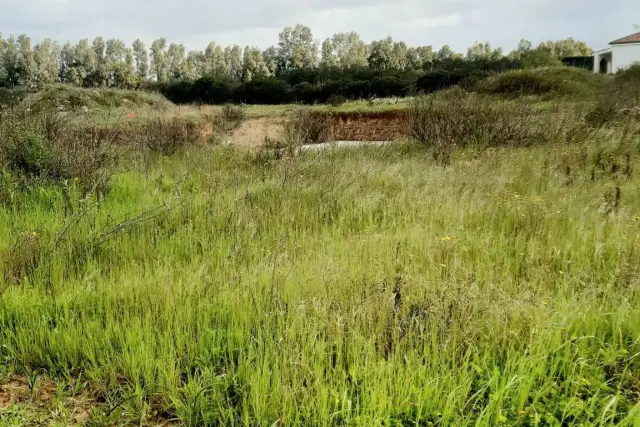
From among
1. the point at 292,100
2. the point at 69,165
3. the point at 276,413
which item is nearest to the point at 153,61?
the point at 292,100

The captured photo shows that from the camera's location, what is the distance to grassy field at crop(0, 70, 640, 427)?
2.14 meters

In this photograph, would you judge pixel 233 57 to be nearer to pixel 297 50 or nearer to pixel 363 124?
pixel 297 50

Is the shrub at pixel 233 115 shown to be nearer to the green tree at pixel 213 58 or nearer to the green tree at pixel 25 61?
the green tree at pixel 25 61

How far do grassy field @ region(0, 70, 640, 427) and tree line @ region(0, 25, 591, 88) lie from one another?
171ft

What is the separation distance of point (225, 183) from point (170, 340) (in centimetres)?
389

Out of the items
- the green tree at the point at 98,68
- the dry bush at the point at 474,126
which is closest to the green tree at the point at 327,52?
the green tree at the point at 98,68

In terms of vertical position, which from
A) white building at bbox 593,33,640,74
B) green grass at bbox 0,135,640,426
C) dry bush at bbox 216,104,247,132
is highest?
white building at bbox 593,33,640,74

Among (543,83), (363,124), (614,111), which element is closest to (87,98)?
(363,124)

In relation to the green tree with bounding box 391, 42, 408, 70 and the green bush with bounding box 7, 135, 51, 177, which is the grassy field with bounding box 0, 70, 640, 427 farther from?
the green tree with bounding box 391, 42, 408, 70

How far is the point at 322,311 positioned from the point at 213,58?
272 feet

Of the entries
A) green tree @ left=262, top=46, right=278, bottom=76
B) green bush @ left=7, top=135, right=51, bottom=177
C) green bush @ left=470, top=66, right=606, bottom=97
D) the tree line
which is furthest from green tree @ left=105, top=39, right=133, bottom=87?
green bush @ left=7, top=135, right=51, bottom=177

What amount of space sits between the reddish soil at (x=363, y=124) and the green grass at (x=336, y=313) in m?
13.8

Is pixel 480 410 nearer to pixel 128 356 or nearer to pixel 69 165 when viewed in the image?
pixel 128 356

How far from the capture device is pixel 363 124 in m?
19.6
